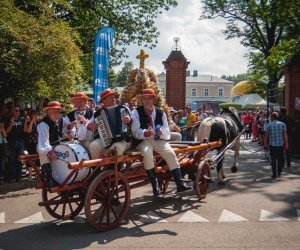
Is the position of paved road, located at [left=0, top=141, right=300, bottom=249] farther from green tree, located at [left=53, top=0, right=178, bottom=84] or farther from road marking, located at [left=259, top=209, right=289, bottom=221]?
green tree, located at [left=53, top=0, right=178, bottom=84]

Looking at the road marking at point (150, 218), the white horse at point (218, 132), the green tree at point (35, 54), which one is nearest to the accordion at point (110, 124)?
the road marking at point (150, 218)

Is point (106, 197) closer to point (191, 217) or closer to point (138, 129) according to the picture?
point (138, 129)

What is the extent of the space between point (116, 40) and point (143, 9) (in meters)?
2.49

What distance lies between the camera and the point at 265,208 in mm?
8203

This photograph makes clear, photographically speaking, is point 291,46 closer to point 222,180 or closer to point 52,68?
point 222,180

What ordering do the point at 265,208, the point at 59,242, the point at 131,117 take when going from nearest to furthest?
the point at 59,242 → the point at 131,117 → the point at 265,208

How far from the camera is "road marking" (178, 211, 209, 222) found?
7.34 metres

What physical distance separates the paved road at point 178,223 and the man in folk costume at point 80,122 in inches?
54.2

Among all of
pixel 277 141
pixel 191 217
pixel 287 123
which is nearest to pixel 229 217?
pixel 191 217

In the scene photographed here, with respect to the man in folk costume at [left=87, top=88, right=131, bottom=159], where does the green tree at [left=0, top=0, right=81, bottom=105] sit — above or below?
above

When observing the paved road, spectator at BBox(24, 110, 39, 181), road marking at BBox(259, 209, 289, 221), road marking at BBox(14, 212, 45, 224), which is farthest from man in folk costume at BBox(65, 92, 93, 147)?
road marking at BBox(259, 209, 289, 221)

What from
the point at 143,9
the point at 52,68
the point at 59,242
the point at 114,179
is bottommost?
the point at 59,242

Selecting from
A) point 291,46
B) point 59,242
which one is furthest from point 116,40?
point 59,242

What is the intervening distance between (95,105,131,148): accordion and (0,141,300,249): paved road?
1.39 meters
